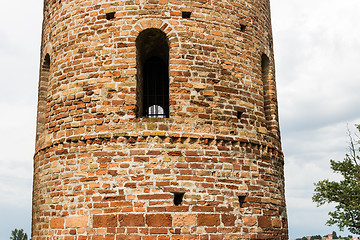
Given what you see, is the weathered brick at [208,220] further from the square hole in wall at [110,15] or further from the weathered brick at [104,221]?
the square hole in wall at [110,15]

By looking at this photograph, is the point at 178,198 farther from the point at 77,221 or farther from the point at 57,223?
the point at 57,223

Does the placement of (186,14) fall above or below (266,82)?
above

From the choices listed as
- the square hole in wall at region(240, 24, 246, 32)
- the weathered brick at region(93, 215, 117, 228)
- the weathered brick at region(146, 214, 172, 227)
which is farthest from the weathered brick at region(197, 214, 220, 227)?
the square hole in wall at region(240, 24, 246, 32)

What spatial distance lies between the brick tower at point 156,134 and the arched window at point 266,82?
60cm

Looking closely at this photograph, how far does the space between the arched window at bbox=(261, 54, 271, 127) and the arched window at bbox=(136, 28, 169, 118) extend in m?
2.09

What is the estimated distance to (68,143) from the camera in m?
6.75

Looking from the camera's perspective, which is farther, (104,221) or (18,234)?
(18,234)

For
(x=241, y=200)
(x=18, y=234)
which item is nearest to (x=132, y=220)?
(x=241, y=200)

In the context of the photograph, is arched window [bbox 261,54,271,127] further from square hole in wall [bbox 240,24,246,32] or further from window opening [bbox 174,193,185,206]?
window opening [bbox 174,193,185,206]

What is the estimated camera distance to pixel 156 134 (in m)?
6.39

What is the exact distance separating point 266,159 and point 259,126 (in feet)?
2.06

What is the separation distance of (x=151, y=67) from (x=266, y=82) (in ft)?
8.83

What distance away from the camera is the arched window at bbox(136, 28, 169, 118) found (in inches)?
278

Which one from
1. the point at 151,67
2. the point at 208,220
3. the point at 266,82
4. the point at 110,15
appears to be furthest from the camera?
the point at 151,67
